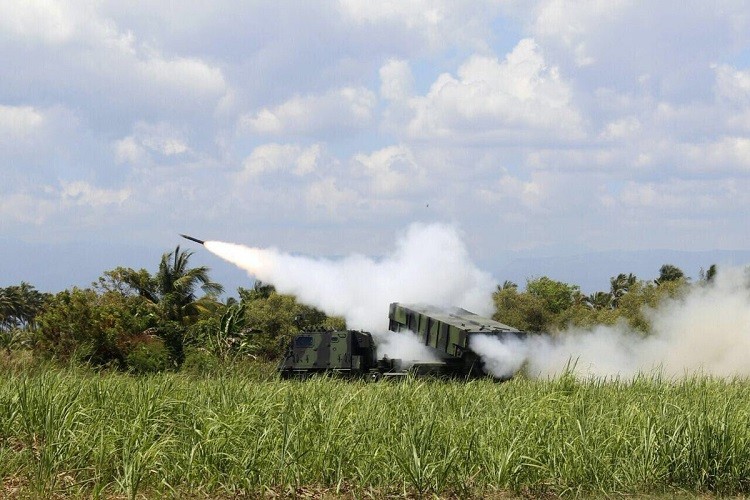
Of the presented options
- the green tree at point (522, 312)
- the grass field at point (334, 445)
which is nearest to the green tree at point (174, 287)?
the green tree at point (522, 312)

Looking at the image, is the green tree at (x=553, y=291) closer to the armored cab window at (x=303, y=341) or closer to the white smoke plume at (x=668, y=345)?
the white smoke plume at (x=668, y=345)

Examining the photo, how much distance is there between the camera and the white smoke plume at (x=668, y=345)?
76.8ft

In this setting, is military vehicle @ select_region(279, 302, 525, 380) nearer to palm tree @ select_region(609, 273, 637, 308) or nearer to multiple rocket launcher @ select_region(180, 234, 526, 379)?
multiple rocket launcher @ select_region(180, 234, 526, 379)

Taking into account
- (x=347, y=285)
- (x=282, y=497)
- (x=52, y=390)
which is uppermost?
(x=347, y=285)

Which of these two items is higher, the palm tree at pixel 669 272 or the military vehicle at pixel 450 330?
the palm tree at pixel 669 272

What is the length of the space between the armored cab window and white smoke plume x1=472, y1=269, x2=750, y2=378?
466 cm

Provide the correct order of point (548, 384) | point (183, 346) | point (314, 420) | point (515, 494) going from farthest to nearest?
point (183, 346)
point (548, 384)
point (314, 420)
point (515, 494)

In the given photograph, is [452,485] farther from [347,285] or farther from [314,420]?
[347,285]

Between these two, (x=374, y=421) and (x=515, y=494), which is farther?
(x=374, y=421)

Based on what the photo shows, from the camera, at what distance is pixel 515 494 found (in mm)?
9422

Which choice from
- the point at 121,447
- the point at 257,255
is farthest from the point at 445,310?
the point at 121,447

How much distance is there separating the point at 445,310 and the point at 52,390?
51.8ft

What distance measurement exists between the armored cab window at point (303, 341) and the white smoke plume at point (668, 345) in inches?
183

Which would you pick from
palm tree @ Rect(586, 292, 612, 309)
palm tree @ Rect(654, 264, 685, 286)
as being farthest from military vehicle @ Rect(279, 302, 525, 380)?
palm tree @ Rect(586, 292, 612, 309)
